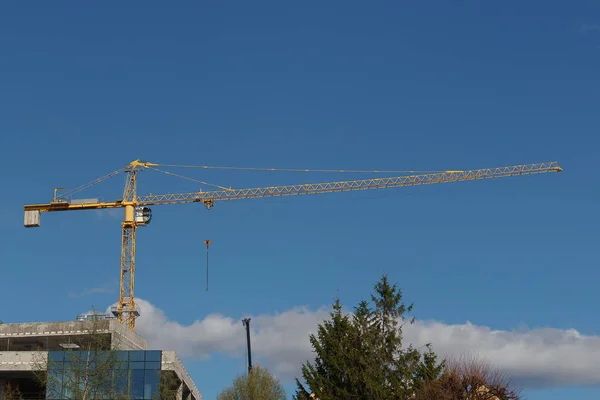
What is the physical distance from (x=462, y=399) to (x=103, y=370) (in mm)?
27619

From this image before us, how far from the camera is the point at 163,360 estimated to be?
286 feet

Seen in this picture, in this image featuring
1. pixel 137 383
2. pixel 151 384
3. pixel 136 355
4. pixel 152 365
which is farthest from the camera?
pixel 152 365

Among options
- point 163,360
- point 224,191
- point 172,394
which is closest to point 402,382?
point 172,394

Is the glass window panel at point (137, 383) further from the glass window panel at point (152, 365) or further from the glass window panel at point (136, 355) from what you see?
the glass window panel at point (136, 355)

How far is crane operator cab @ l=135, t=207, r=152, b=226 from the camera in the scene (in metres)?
166

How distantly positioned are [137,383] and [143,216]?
A: 3360 inches

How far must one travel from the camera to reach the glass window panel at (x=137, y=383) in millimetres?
83312

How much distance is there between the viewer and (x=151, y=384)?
3312 inches

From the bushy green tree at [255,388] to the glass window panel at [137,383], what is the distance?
19961mm

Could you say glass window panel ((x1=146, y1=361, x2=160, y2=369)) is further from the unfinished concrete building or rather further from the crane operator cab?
the crane operator cab

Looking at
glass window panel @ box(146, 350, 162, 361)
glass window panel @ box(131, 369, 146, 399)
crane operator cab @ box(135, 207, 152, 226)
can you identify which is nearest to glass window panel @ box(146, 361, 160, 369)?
glass window panel @ box(146, 350, 162, 361)

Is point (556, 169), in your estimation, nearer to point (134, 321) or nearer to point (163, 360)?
point (134, 321)

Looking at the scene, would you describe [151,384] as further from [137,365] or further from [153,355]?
[153,355]

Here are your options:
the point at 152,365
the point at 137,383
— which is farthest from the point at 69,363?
the point at 152,365
